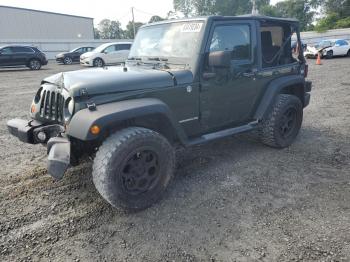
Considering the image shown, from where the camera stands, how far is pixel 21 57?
17.8 m

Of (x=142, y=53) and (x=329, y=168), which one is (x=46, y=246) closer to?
(x=142, y=53)

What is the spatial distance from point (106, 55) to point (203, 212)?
16960mm

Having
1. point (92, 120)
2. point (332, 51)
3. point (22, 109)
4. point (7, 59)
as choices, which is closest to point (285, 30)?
point (92, 120)

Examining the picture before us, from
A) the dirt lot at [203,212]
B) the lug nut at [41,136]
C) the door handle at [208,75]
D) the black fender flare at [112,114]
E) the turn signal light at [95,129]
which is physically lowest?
the dirt lot at [203,212]

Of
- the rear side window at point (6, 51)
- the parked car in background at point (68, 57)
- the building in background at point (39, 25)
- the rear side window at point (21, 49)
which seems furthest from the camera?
the building in background at point (39, 25)

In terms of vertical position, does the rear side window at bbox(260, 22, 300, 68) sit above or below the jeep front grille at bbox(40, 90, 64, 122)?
above

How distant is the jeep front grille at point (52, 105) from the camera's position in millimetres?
3328

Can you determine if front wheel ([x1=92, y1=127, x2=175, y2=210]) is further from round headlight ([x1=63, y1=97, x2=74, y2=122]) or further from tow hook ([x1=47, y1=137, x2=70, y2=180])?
round headlight ([x1=63, y1=97, x2=74, y2=122])

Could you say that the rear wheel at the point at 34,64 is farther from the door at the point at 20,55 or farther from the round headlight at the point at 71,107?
the round headlight at the point at 71,107

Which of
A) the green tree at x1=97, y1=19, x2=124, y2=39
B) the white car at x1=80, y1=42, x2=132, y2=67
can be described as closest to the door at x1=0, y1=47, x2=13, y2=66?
the white car at x1=80, y1=42, x2=132, y2=67

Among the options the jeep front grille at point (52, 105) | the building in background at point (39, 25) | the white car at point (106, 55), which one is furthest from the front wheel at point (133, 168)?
the building in background at point (39, 25)

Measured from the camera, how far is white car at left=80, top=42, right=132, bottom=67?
1833cm

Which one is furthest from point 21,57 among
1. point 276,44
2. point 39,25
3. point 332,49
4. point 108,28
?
point 108,28

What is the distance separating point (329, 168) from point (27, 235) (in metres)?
3.67
